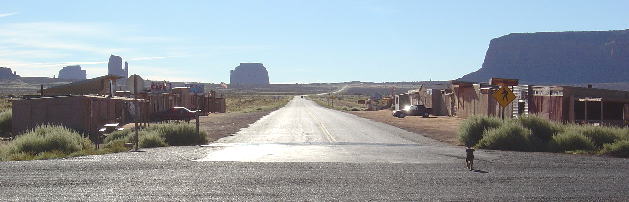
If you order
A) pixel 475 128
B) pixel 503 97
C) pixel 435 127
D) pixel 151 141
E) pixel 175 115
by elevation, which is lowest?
pixel 435 127

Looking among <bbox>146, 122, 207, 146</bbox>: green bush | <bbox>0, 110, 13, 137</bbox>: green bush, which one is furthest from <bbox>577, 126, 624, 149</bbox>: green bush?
→ <bbox>0, 110, 13, 137</bbox>: green bush

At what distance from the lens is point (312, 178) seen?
14430 mm

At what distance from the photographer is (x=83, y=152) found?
21656 mm

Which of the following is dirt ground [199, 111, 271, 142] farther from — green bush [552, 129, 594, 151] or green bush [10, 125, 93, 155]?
green bush [552, 129, 594, 151]

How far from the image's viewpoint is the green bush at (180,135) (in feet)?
88.7

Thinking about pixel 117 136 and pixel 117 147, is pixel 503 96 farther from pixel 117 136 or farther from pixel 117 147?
pixel 117 136

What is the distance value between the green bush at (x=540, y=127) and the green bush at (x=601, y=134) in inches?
55.7

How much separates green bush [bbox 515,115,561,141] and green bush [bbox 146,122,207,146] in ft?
40.9

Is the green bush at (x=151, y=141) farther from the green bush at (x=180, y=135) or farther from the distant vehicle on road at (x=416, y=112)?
the distant vehicle on road at (x=416, y=112)

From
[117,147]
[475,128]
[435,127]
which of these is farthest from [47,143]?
[435,127]

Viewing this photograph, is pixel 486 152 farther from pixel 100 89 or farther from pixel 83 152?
pixel 100 89

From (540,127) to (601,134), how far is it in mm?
2742

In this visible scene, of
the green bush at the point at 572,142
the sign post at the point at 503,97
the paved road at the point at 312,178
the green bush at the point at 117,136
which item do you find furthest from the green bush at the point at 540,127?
the green bush at the point at 117,136

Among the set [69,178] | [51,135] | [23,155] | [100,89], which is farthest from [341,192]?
[100,89]
